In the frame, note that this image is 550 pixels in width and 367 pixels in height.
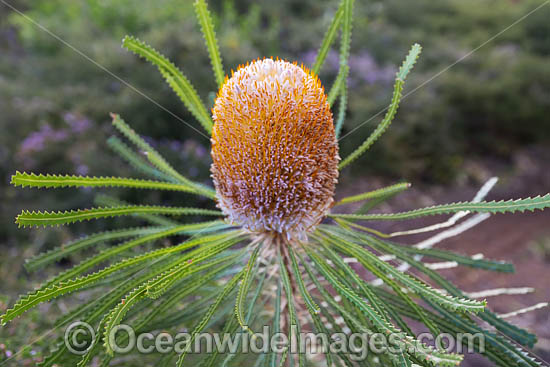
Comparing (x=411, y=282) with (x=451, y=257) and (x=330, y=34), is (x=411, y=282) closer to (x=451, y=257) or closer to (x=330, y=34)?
(x=451, y=257)

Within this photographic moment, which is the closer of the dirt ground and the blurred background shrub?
the dirt ground

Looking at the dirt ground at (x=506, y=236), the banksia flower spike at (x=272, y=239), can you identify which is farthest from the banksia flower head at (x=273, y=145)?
the dirt ground at (x=506, y=236)

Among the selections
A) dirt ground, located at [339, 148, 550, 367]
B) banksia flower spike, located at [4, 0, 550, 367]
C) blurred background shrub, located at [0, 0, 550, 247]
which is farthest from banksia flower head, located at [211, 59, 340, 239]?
blurred background shrub, located at [0, 0, 550, 247]

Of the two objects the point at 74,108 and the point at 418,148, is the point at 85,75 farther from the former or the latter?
the point at 418,148

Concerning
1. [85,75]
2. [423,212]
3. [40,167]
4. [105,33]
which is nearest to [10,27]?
[105,33]

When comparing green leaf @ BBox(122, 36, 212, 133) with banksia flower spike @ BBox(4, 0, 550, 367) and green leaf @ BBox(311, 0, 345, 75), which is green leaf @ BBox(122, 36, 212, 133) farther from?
green leaf @ BBox(311, 0, 345, 75)

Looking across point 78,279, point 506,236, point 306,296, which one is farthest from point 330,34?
point 506,236
